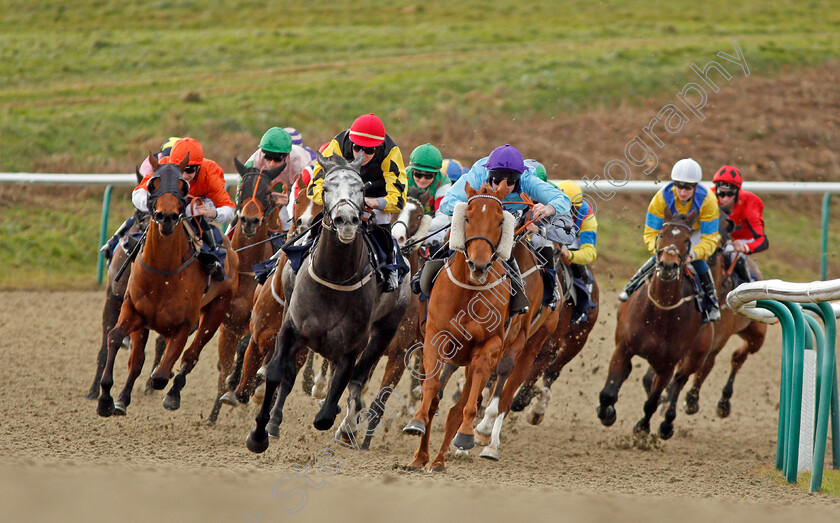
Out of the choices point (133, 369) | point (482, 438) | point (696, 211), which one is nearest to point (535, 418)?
point (482, 438)

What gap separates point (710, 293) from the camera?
29.2 feet

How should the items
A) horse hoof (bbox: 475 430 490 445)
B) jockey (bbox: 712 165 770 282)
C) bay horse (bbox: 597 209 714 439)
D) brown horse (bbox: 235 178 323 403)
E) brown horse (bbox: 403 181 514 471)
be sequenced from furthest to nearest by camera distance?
jockey (bbox: 712 165 770 282) → bay horse (bbox: 597 209 714 439) → horse hoof (bbox: 475 430 490 445) → brown horse (bbox: 235 178 323 403) → brown horse (bbox: 403 181 514 471)

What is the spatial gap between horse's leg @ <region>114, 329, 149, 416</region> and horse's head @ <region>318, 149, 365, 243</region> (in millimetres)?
2219

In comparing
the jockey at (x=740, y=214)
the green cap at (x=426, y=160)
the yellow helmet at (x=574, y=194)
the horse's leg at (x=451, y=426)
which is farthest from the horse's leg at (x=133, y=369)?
the jockey at (x=740, y=214)

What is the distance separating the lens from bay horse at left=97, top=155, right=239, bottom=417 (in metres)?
6.91

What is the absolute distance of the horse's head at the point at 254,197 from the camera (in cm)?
848

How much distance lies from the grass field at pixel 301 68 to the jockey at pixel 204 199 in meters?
7.18

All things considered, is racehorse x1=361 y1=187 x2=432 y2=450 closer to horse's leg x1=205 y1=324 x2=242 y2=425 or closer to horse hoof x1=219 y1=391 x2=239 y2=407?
horse hoof x1=219 y1=391 x2=239 y2=407

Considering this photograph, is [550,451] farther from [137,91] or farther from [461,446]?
[137,91]

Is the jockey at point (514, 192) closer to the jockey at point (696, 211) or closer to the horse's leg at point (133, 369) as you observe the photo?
the jockey at point (696, 211)

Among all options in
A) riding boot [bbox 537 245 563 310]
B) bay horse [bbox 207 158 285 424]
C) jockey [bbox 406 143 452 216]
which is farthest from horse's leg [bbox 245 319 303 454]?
jockey [bbox 406 143 452 216]

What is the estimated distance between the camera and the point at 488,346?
20.9 feet

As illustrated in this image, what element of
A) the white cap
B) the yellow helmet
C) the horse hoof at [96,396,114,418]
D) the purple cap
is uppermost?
the white cap

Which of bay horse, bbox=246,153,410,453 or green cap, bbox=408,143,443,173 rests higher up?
green cap, bbox=408,143,443,173
